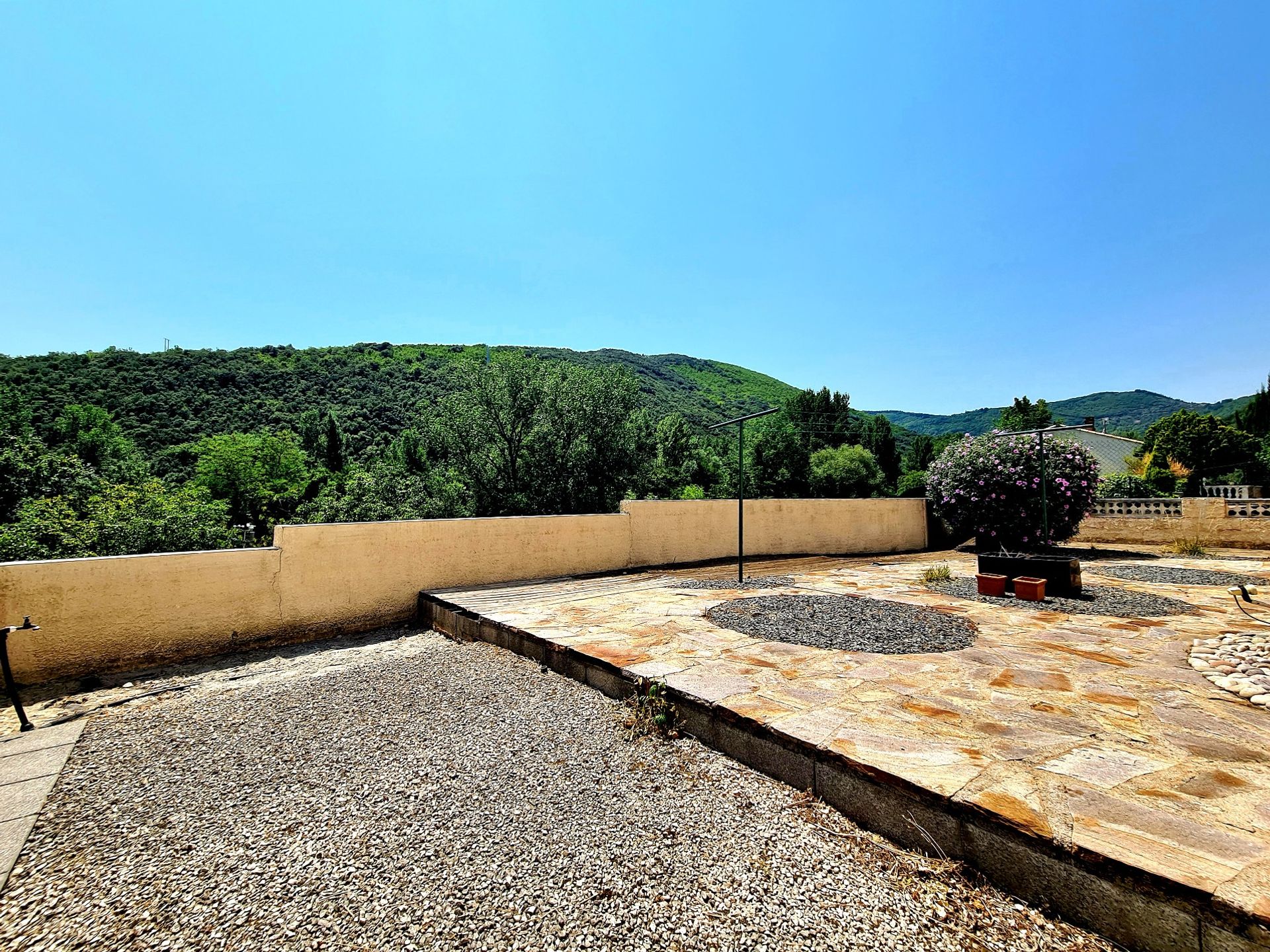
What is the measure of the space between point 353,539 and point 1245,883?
6.18 m

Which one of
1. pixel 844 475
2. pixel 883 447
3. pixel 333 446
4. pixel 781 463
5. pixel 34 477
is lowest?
pixel 844 475

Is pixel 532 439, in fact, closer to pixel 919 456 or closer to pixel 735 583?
pixel 735 583

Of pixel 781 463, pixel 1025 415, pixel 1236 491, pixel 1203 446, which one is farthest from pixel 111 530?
pixel 1025 415

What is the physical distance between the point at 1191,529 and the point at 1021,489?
4.41 metres

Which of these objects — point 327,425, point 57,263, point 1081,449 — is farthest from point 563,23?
point 327,425

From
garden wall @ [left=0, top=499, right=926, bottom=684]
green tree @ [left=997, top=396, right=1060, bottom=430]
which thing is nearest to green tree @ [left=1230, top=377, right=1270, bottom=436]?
green tree @ [left=997, top=396, right=1060, bottom=430]

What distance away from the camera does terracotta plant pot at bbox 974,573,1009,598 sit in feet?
17.9

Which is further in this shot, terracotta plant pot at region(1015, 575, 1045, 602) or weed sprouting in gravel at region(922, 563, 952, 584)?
weed sprouting in gravel at region(922, 563, 952, 584)

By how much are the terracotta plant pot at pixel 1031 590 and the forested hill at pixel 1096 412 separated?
5524 centimetres

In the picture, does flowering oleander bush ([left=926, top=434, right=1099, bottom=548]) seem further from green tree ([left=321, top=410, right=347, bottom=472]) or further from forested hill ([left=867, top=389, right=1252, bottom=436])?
forested hill ([left=867, top=389, right=1252, bottom=436])

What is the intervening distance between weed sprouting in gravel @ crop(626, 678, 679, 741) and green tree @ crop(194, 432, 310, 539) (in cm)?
3031

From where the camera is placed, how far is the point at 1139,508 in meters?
10.9

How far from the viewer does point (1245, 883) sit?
121 cm

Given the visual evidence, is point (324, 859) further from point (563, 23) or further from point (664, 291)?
point (664, 291)
